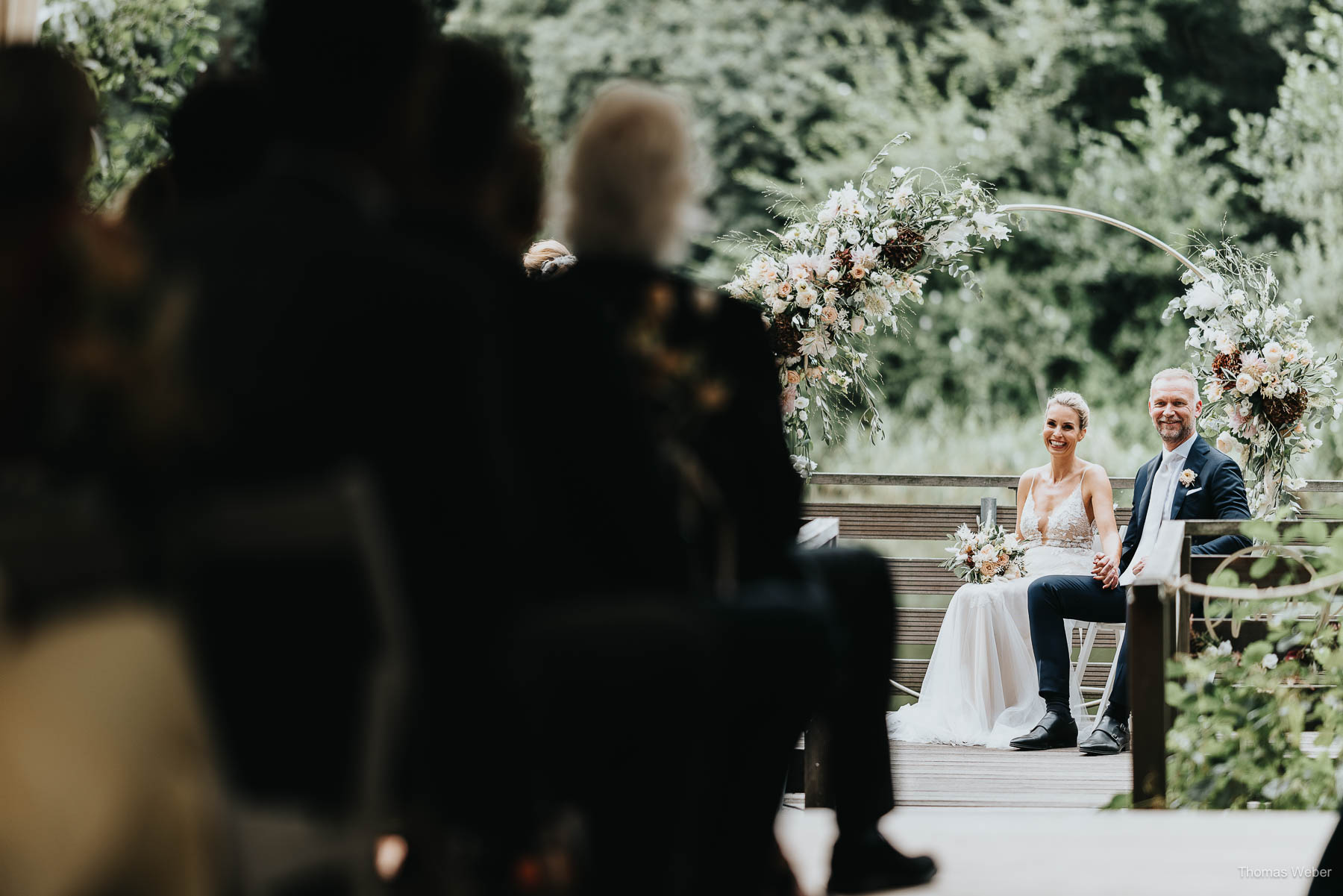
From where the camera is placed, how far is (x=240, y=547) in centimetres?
116

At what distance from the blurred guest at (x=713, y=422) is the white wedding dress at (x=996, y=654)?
4.14 meters

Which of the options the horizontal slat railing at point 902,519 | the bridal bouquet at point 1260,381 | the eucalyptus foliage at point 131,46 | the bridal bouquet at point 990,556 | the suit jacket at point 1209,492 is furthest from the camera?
the horizontal slat railing at point 902,519

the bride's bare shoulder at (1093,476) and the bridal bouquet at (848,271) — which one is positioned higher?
the bridal bouquet at (848,271)

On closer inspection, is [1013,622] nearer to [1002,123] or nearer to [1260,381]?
[1260,381]

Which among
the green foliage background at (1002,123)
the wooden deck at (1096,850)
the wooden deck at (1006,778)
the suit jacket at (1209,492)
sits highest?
the green foliage background at (1002,123)

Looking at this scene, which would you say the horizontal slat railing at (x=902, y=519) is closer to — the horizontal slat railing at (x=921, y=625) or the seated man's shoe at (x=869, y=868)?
the horizontal slat railing at (x=921, y=625)

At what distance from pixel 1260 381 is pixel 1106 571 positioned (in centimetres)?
105

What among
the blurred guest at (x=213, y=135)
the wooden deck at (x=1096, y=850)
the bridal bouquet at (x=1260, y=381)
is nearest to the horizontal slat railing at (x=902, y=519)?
the bridal bouquet at (x=1260, y=381)

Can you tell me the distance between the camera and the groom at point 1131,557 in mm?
5086

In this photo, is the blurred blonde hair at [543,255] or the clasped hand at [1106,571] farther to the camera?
the clasped hand at [1106,571]

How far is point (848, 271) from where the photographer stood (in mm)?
5191

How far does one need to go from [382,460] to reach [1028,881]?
1.43 m

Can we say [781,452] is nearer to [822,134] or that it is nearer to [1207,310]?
[1207,310]

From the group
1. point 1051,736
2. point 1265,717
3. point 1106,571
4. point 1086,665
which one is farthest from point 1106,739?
point 1265,717
